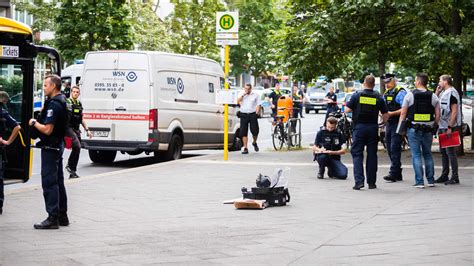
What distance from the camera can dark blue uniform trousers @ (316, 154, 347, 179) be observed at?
48.3ft

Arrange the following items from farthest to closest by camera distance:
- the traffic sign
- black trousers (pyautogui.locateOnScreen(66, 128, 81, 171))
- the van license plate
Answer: the traffic sign < the van license plate < black trousers (pyautogui.locateOnScreen(66, 128, 81, 171))

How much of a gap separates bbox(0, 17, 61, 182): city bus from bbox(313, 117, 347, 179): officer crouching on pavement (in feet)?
15.8

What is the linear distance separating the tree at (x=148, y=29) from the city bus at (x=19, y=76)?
120ft

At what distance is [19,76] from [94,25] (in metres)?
24.6

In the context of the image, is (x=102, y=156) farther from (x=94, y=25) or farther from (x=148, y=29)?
(x=148, y=29)

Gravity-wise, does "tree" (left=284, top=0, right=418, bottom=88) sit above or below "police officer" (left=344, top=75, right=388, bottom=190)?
above

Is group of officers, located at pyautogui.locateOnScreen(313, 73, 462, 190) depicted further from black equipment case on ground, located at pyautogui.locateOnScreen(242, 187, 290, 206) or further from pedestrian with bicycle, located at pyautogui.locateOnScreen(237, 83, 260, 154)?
pedestrian with bicycle, located at pyautogui.locateOnScreen(237, 83, 260, 154)

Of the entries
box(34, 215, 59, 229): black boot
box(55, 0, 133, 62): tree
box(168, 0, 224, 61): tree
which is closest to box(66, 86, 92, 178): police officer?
box(34, 215, 59, 229): black boot

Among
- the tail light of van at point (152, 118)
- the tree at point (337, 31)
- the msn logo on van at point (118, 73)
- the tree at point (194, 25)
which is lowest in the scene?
the tail light of van at point (152, 118)

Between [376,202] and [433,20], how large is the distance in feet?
28.1

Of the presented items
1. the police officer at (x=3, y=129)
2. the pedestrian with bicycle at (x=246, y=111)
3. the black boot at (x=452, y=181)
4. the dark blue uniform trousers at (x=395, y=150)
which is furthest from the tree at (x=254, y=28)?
the police officer at (x=3, y=129)

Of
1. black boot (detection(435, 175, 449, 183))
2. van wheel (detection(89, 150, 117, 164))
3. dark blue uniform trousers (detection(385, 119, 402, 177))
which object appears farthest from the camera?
van wheel (detection(89, 150, 117, 164))

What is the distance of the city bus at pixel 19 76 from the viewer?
12.7m

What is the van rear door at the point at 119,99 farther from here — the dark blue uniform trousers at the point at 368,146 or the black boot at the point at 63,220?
the black boot at the point at 63,220
